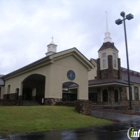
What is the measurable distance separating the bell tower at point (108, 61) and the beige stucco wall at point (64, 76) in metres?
12.8

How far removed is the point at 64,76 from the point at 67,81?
68 centimetres

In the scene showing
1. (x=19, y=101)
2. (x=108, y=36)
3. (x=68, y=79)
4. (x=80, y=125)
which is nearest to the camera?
(x=80, y=125)

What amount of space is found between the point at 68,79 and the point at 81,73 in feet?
7.09

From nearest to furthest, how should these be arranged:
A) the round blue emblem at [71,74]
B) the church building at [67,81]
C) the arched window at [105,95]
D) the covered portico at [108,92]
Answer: the church building at [67,81], the round blue emblem at [71,74], the covered portico at [108,92], the arched window at [105,95]

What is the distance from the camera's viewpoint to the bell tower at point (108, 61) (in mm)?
34312

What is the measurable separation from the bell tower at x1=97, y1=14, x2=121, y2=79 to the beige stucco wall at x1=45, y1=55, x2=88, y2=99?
1281 cm

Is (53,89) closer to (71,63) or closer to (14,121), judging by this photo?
(71,63)

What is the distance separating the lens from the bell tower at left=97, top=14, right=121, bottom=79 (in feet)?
113

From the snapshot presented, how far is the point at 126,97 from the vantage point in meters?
34.8

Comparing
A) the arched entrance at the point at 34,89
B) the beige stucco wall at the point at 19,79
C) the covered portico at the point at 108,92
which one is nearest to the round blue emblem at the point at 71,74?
the beige stucco wall at the point at 19,79

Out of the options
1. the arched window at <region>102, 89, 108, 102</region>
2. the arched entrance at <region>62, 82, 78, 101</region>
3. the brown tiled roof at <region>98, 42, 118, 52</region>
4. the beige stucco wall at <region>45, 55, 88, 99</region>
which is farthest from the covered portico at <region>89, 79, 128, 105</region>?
the beige stucco wall at <region>45, 55, 88, 99</region>

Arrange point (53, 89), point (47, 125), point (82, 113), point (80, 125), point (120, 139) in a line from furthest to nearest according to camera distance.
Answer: point (53, 89) → point (82, 113) → point (80, 125) → point (47, 125) → point (120, 139)

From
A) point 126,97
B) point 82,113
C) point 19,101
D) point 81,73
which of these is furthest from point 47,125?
point 126,97

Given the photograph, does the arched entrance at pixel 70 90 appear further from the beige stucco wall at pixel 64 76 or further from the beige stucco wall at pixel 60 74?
the beige stucco wall at pixel 60 74
